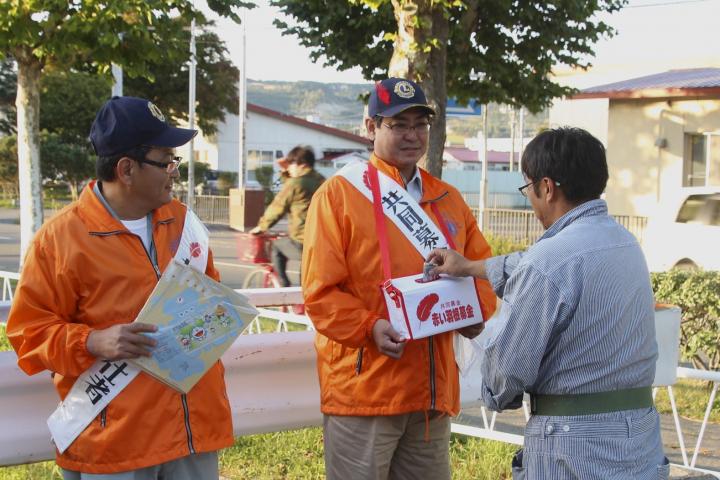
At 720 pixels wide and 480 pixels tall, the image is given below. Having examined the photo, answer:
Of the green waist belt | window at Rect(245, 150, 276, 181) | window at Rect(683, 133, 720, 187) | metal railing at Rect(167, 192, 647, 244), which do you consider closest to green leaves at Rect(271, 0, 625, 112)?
metal railing at Rect(167, 192, 647, 244)

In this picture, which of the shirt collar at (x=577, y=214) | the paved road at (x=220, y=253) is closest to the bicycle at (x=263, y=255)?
the paved road at (x=220, y=253)

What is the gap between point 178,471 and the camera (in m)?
2.90

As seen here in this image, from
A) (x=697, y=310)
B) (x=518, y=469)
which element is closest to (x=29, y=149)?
(x=697, y=310)

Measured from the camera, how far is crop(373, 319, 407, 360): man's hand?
3.06 metres

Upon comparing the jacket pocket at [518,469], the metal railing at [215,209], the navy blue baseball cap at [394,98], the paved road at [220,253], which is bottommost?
the paved road at [220,253]

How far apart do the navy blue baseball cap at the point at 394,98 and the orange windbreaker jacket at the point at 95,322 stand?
3.36 ft

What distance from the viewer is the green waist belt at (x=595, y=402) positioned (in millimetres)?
2533

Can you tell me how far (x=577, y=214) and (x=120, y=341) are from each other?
4.53 feet

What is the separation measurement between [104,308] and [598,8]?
969 cm

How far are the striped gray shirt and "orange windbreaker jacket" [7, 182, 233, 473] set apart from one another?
1050 millimetres

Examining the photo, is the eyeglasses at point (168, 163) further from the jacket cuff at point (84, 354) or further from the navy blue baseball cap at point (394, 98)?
the navy blue baseball cap at point (394, 98)

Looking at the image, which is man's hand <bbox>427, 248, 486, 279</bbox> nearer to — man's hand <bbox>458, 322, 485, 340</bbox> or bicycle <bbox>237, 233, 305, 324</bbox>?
man's hand <bbox>458, 322, 485, 340</bbox>

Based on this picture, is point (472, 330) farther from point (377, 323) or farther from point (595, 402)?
point (595, 402)

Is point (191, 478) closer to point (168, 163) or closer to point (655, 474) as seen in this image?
point (168, 163)
